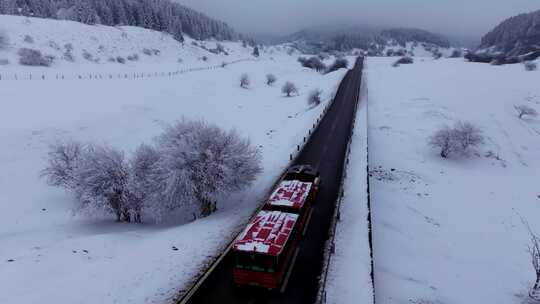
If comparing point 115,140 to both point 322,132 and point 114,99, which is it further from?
point 322,132

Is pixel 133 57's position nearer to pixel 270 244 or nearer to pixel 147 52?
pixel 147 52

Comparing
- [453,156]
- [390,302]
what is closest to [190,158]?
[390,302]

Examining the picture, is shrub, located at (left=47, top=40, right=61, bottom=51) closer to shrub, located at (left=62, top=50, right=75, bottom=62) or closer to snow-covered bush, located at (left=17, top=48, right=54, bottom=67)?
shrub, located at (left=62, top=50, right=75, bottom=62)

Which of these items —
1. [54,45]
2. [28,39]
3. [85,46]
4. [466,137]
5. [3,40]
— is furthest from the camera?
[85,46]

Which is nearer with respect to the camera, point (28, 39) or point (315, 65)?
point (28, 39)

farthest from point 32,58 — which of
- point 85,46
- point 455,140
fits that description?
point 455,140

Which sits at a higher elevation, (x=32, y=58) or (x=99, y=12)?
(x=99, y=12)

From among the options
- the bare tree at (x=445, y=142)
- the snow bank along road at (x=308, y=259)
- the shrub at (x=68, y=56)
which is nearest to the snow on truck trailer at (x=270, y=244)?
the snow bank along road at (x=308, y=259)
